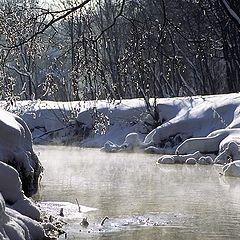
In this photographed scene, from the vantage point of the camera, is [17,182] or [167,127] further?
[167,127]

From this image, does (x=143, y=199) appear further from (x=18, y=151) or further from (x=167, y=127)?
(x=167, y=127)

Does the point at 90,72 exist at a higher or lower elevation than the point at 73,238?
higher

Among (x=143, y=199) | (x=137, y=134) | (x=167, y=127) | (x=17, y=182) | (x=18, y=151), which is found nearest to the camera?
(x=17, y=182)

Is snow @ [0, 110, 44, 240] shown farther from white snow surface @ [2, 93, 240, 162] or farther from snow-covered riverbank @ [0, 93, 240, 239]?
white snow surface @ [2, 93, 240, 162]

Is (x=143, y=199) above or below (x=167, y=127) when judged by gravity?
above

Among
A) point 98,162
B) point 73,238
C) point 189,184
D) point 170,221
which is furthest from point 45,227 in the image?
point 98,162

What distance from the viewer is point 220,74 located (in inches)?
1695

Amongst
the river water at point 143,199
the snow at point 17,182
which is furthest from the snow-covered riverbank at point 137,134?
the river water at point 143,199

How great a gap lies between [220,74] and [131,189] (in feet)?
94.6

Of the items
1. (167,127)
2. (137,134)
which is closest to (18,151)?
(167,127)

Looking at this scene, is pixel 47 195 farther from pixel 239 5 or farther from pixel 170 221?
pixel 239 5

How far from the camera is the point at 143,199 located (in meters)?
13.5

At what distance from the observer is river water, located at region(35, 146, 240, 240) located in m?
10.4

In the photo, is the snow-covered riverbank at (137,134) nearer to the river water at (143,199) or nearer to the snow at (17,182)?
the snow at (17,182)
